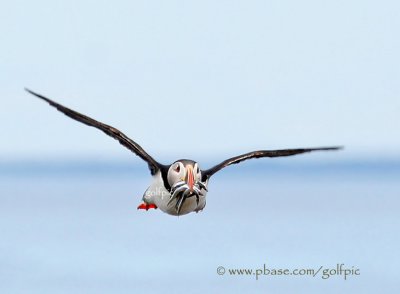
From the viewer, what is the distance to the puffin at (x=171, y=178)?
93.9 feet

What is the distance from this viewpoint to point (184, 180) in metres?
28.6

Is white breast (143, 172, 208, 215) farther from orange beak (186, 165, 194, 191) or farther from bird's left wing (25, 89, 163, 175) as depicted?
orange beak (186, 165, 194, 191)

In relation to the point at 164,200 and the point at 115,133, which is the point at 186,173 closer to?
the point at 164,200

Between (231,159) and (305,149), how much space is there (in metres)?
2.74

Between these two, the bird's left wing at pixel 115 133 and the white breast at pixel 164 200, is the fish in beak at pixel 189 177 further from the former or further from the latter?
the bird's left wing at pixel 115 133

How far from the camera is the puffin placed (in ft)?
93.9

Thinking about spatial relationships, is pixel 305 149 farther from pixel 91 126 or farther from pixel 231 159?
pixel 91 126

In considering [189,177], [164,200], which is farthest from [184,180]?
[164,200]

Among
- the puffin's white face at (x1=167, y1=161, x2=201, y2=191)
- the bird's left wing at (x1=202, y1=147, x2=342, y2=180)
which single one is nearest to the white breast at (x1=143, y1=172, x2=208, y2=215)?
the bird's left wing at (x1=202, y1=147, x2=342, y2=180)

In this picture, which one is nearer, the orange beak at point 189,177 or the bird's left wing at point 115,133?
the orange beak at point 189,177

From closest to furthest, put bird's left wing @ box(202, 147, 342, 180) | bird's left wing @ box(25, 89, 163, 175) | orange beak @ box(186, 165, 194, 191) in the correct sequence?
1. orange beak @ box(186, 165, 194, 191)
2. bird's left wing @ box(25, 89, 163, 175)
3. bird's left wing @ box(202, 147, 342, 180)

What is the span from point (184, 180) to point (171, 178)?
43cm

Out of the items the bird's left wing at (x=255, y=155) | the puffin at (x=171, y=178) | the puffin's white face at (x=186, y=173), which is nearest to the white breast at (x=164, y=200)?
the puffin at (x=171, y=178)

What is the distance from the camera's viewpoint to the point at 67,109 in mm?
29000
